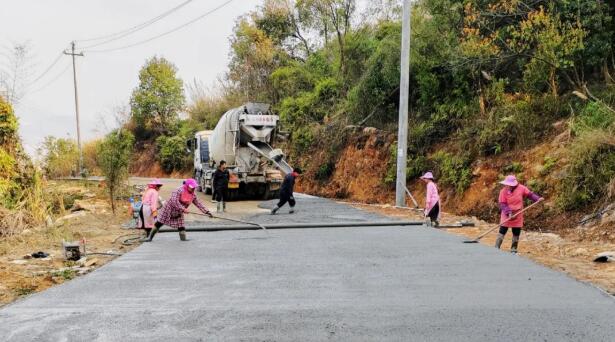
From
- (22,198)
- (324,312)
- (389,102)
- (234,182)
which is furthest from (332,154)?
(324,312)

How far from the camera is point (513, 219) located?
8.87 meters

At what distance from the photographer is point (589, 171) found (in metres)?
11.1

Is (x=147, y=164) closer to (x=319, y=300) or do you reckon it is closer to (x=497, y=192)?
(x=497, y=192)

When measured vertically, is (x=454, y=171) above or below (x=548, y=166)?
below

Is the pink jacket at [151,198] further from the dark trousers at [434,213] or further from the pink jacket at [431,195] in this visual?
the dark trousers at [434,213]

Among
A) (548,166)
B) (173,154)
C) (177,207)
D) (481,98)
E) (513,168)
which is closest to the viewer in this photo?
(177,207)

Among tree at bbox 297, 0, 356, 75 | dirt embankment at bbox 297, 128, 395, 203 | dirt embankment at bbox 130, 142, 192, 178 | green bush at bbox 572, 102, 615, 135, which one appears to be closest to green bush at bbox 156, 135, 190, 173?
dirt embankment at bbox 130, 142, 192, 178

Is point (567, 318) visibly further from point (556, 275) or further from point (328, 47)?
point (328, 47)

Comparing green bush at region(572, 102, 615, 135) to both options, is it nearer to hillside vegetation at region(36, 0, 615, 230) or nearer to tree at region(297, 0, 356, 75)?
hillside vegetation at region(36, 0, 615, 230)

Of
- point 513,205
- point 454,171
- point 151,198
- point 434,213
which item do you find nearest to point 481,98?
point 454,171

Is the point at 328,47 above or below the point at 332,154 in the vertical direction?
above

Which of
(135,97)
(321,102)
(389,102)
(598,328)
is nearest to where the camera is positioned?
(598,328)

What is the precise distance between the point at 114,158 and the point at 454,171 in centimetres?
1047

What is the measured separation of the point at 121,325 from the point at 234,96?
105 feet
